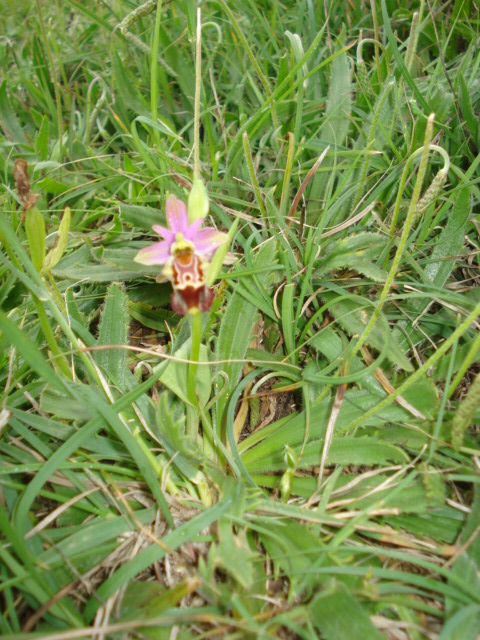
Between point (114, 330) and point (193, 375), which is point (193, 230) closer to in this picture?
point (193, 375)

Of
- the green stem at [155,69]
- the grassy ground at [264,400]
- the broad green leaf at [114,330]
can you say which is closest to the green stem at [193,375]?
the grassy ground at [264,400]

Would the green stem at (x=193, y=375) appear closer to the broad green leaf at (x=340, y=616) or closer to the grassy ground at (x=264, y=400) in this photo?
the grassy ground at (x=264, y=400)

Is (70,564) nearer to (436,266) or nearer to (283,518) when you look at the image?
(283,518)

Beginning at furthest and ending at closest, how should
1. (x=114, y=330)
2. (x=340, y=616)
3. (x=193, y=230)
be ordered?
(x=114, y=330)
(x=193, y=230)
(x=340, y=616)

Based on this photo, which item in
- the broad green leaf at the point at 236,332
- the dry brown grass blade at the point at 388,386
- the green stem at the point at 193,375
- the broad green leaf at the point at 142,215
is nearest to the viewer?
the green stem at the point at 193,375

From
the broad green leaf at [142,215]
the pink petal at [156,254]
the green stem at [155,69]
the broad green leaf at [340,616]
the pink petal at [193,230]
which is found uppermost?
the green stem at [155,69]

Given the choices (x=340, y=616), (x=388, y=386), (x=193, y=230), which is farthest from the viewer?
(x=388, y=386)

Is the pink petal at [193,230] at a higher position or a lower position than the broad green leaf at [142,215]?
higher

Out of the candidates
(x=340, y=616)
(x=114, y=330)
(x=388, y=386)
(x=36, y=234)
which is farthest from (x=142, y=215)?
(x=340, y=616)

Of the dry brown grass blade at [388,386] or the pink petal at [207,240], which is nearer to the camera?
the pink petal at [207,240]
